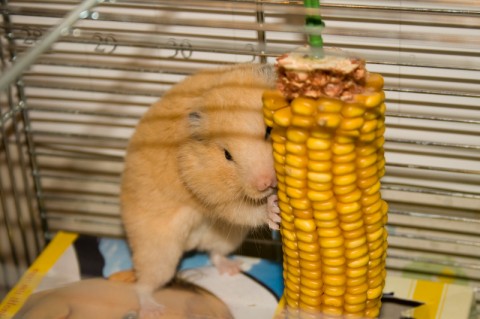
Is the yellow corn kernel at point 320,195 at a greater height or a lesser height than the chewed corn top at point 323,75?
Result: lesser

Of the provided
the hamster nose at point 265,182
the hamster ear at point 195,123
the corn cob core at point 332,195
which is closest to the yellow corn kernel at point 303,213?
the corn cob core at point 332,195

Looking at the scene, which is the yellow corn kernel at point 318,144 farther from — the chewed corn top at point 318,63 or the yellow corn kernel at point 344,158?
the chewed corn top at point 318,63

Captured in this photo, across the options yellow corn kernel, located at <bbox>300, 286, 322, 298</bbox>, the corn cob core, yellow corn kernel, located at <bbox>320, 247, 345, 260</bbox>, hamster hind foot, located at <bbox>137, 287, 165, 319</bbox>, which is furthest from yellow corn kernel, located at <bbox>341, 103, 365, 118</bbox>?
hamster hind foot, located at <bbox>137, 287, 165, 319</bbox>

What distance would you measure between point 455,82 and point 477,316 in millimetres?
745

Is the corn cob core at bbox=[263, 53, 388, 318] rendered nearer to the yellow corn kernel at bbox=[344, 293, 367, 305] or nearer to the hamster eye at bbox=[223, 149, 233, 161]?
the yellow corn kernel at bbox=[344, 293, 367, 305]

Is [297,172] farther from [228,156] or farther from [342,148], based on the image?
[228,156]

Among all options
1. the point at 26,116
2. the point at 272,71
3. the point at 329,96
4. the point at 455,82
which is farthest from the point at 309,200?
the point at 26,116

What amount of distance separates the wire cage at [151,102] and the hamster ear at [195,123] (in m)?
0.23

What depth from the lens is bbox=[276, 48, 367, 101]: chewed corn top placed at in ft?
4.50

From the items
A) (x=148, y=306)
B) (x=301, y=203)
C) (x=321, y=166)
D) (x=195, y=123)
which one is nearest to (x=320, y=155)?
(x=321, y=166)

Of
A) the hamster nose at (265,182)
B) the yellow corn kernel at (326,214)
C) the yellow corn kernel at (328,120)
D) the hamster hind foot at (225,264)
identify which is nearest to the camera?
the yellow corn kernel at (328,120)

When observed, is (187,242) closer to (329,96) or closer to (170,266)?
(170,266)

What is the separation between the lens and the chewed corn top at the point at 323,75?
4.50ft

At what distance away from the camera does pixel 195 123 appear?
70.9 inches
